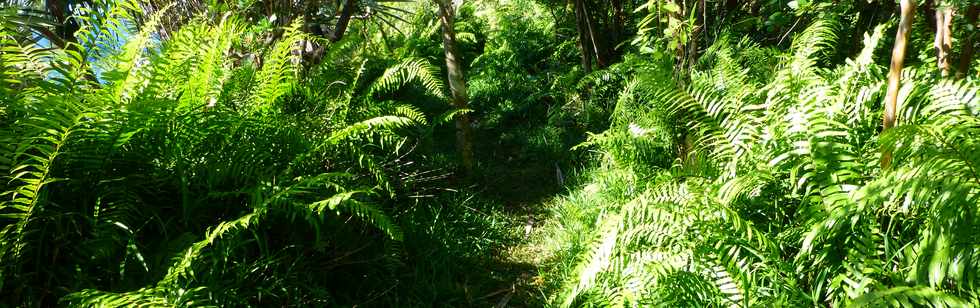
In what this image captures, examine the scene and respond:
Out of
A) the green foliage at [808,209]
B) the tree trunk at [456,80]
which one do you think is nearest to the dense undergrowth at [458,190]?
the green foliage at [808,209]

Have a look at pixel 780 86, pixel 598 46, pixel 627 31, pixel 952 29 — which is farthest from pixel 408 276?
pixel 627 31

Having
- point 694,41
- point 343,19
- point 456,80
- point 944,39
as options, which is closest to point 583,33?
point 456,80

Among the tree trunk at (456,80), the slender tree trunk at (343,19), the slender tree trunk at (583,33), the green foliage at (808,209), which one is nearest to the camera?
the green foliage at (808,209)

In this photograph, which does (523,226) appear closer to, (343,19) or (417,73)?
(417,73)

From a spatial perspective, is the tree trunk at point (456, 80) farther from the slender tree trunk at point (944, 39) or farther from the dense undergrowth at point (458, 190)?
the slender tree trunk at point (944, 39)

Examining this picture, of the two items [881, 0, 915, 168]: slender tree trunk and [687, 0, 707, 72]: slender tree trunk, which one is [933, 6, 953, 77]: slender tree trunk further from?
[687, 0, 707, 72]: slender tree trunk

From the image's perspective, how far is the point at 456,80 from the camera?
4.10 metres

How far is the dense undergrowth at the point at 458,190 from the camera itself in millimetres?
1864

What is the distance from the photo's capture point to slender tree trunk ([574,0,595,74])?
510cm

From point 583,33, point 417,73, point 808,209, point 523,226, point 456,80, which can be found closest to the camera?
point 808,209

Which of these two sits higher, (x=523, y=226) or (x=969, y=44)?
(x=969, y=44)

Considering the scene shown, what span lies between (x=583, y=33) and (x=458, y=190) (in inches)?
83.6

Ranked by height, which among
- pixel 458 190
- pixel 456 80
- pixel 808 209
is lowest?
pixel 808 209

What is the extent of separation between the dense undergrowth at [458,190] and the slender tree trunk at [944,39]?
6 centimetres
